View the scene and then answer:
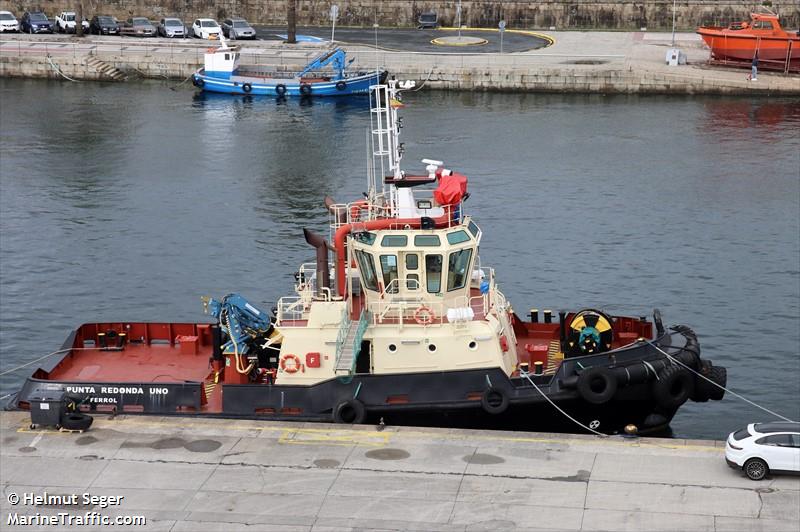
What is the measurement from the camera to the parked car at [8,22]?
306 ft

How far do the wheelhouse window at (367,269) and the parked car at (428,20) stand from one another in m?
66.6

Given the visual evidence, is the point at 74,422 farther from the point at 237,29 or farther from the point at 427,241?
the point at 237,29

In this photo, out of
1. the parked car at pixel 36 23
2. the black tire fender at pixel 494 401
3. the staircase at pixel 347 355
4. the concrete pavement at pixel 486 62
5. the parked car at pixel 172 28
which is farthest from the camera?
the parked car at pixel 36 23

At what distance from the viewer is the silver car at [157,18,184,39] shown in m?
91.4

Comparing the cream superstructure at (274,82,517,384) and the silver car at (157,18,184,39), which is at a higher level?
the silver car at (157,18,184,39)

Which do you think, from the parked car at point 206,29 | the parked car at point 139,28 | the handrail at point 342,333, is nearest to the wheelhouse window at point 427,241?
the handrail at point 342,333

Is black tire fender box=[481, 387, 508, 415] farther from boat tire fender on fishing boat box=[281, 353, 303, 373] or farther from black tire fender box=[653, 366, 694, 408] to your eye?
boat tire fender on fishing boat box=[281, 353, 303, 373]

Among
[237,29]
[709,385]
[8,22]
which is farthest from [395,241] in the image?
[8,22]

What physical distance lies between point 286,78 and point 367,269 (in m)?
52.8

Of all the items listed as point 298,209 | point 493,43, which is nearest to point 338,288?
point 298,209

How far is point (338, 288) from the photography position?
1187 inches

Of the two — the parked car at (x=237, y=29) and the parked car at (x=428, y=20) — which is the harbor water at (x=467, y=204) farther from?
the parked car at (x=428, y=20)

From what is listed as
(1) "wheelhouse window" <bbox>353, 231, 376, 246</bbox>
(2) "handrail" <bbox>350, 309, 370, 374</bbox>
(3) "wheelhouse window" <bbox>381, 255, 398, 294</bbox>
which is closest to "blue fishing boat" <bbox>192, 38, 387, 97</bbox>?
(1) "wheelhouse window" <bbox>353, 231, 376, 246</bbox>

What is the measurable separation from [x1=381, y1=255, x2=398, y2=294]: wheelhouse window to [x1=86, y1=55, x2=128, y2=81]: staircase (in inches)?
2326
